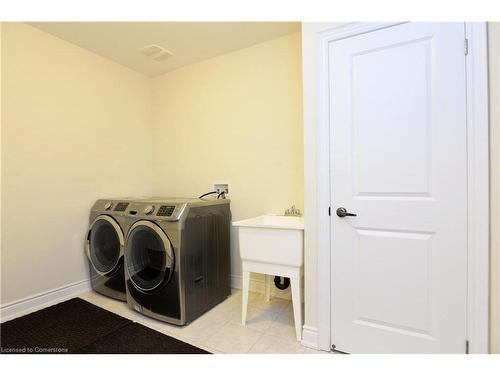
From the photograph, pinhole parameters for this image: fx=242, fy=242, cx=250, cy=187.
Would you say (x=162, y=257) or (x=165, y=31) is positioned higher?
(x=165, y=31)

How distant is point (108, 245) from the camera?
2.23 m

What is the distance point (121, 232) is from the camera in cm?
203

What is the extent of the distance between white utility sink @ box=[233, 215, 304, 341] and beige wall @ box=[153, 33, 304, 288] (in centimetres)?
60

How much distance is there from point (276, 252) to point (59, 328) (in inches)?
64.0

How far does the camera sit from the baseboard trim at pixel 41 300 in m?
1.83

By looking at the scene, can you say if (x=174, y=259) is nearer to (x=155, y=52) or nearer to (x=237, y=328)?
(x=237, y=328)

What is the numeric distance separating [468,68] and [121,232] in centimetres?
249

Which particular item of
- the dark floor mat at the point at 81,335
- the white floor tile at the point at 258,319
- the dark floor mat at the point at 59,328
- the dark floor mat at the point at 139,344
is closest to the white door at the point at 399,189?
the white floor tile at the point at 258,319

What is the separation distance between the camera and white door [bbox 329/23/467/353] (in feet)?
3.93

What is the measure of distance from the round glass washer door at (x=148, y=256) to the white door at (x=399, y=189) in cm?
116

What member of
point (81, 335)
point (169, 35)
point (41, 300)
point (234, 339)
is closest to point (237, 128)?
point (169, 35)
